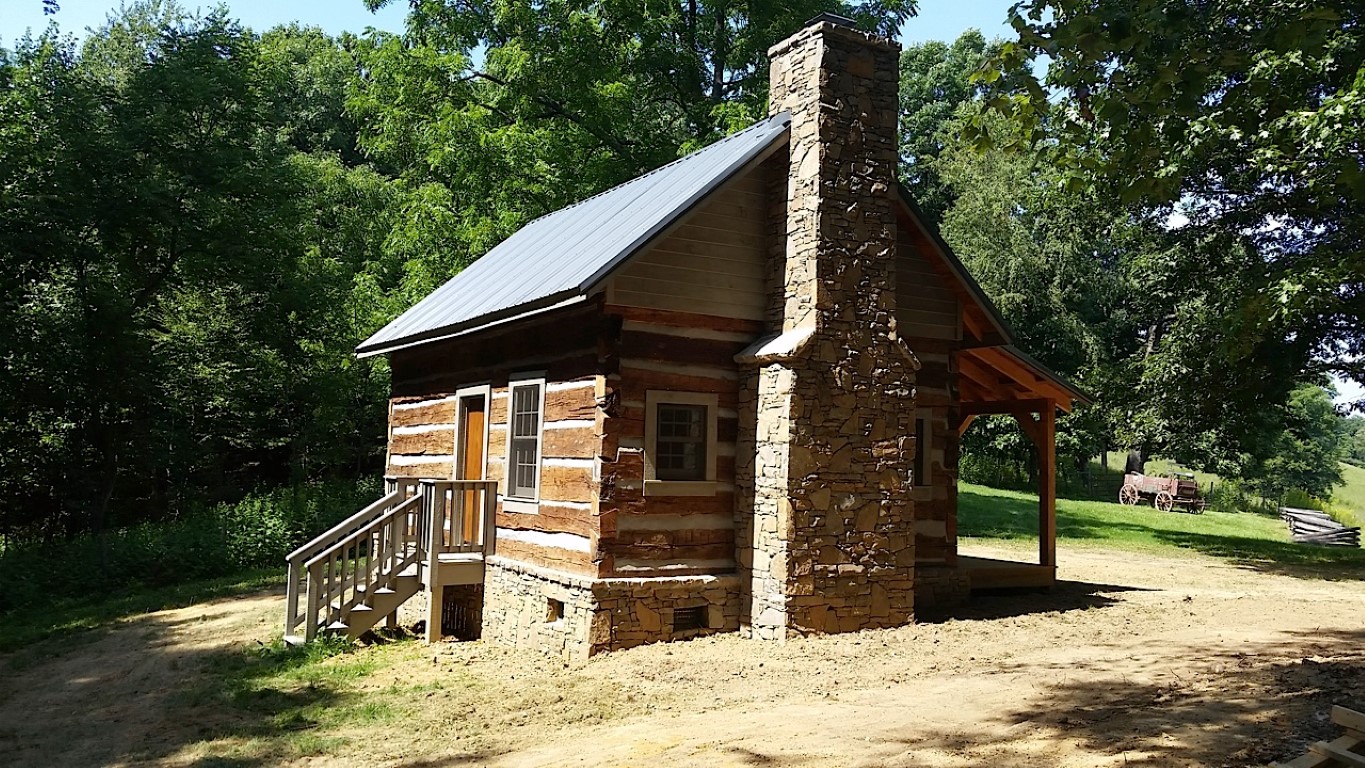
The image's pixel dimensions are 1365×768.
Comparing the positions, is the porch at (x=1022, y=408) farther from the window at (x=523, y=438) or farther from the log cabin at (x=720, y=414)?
the window at (x=523, y=438)

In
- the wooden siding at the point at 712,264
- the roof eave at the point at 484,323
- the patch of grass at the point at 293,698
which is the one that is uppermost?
the wooden siding at the point at 712,264

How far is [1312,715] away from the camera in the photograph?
274 inches

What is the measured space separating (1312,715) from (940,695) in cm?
281

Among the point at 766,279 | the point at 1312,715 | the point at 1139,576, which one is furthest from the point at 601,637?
the point at 1139,576

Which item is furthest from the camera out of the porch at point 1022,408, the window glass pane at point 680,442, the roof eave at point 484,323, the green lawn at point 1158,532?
the green lawn at point 1158,532

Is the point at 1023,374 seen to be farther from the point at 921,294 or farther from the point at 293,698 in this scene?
the point at 293,698

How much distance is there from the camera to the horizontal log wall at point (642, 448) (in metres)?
11.2

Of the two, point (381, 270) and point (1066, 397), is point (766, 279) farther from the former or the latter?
point (381, 270)

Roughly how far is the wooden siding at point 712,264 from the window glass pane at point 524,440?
2360mm

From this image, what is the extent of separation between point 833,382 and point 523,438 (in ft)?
14.3

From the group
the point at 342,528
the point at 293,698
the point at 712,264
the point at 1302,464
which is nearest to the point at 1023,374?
the point at 712,264

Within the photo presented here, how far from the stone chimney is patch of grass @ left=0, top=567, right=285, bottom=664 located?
11.2 m

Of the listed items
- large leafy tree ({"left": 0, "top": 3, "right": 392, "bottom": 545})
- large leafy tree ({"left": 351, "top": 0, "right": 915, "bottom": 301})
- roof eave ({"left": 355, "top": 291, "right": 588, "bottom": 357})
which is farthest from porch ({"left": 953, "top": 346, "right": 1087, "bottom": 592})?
large leafy tree ({"left": 0, "top": 3, "right": 392, "bottom": 545})

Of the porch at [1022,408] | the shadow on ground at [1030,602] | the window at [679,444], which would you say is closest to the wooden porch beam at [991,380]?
the porch at [1022,408]
